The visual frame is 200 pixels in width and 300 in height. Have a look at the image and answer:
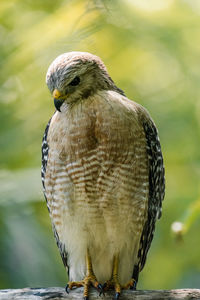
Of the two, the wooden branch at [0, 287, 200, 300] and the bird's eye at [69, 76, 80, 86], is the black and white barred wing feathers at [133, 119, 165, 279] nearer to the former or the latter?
the wooden branch at [0, 287, 200, 300]

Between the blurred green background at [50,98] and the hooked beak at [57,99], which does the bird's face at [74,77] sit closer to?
the hooked beak at [57,99]

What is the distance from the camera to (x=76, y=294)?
17.8 ft

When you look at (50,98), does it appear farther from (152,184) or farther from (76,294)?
(76,294)

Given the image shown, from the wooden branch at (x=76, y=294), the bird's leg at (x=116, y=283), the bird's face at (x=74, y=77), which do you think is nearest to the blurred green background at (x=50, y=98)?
the bird's face at (x=74, y=77)

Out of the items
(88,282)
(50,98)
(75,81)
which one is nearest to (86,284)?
(88,282)

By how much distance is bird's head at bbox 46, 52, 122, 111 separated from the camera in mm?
5082

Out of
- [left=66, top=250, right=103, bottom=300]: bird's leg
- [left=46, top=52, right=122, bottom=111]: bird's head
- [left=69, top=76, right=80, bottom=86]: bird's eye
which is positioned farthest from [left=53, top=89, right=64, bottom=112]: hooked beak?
[left=66, top=250, right=103, bottom=300]: bird's leg

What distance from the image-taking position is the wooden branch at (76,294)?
4977 mm

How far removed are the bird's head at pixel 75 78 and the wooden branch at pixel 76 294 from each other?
1.57 metres

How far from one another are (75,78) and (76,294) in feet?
6.32

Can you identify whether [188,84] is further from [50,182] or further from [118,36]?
[50,182]

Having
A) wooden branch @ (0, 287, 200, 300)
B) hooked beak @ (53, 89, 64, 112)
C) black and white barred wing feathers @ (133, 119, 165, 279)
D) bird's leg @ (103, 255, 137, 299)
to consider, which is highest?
hooked beak @ (53, 89, 64, 112)

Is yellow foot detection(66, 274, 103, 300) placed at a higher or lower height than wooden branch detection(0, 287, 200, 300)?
lower

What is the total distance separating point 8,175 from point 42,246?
85cm
